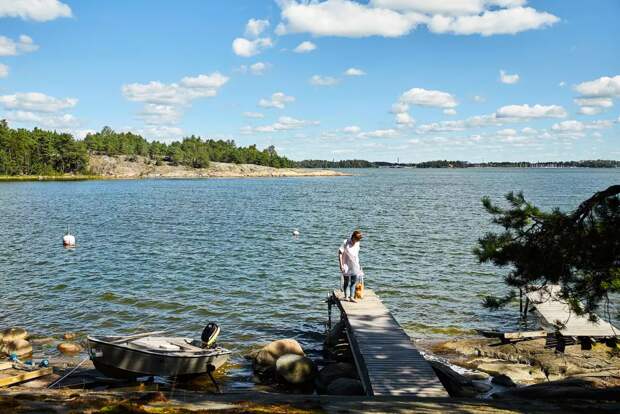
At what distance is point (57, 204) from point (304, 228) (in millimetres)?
44022

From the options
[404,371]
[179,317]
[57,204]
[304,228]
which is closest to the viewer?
[404,371]

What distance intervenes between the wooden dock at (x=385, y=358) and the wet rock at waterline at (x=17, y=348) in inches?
432

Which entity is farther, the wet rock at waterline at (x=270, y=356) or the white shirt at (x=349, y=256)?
the white shirt at (x=349, y=256)

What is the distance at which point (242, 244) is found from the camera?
4259 centimetres

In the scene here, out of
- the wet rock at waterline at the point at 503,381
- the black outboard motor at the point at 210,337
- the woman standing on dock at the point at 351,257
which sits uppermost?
the woman standing on dock at the point at 351,257

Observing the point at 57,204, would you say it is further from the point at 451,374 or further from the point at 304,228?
the point at 451,374

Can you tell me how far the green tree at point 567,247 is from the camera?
9602 millimetres

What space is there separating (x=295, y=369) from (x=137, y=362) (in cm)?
461

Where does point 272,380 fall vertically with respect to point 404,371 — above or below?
below

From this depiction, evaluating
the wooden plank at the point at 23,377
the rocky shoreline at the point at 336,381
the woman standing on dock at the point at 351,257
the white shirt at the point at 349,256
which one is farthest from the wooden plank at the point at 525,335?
the wooden plank at the point at 23,377

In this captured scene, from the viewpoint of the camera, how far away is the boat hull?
1538 cm

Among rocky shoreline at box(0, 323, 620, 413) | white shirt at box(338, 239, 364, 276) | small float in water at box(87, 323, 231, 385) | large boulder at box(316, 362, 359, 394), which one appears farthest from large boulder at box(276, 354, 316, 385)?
white shirt at box(338, 239, 364, 276)

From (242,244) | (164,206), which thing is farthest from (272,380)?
(164,206)

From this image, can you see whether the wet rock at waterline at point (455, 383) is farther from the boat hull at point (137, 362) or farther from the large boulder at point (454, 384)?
the boat hull at point (137, 362)
